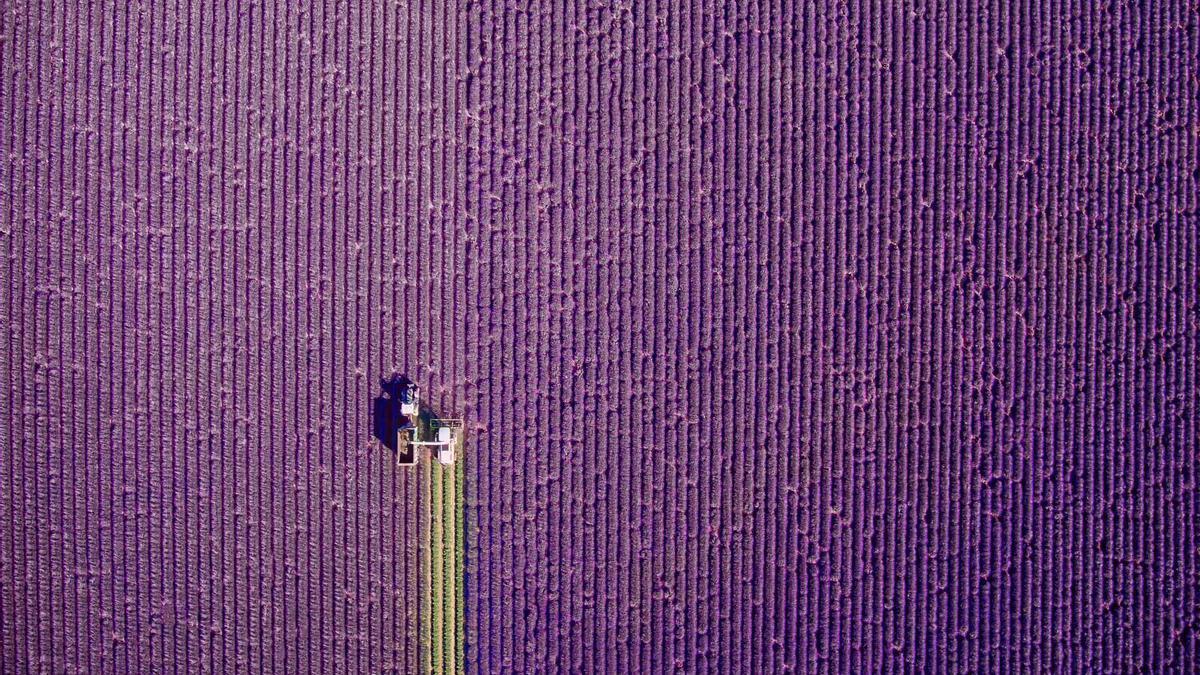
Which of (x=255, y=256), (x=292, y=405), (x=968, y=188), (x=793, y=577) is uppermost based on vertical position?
(x=968, y=188)

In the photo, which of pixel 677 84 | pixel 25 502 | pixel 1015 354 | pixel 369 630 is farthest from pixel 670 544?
pixel 25 502

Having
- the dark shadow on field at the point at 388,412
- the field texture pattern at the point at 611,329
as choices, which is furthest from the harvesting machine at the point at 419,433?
the field texture pattern at the point at 611,329

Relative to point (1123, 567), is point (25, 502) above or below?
above

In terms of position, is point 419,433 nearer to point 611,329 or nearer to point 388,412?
point 388,412

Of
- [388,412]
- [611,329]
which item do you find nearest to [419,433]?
[388,412]

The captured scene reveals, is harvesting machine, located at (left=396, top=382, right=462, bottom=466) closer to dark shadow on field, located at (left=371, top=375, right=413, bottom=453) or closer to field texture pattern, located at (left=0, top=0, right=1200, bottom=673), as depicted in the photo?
dark shadow on field, located at (left=371, top=375, right=413, bottom=453)

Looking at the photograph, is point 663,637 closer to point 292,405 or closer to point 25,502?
point 292,405

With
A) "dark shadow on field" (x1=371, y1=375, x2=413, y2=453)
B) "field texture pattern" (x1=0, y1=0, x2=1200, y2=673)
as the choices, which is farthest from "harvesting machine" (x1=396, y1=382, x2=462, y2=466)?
"field texture pattern" (x1=0, y1=0, x2=1200, y2=673)
